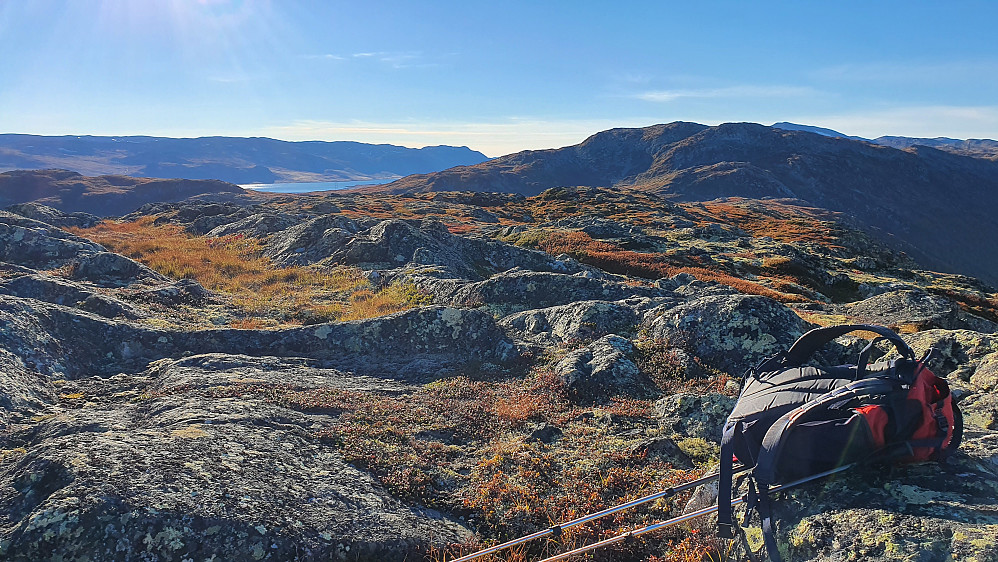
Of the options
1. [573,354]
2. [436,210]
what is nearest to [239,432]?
[573,354]

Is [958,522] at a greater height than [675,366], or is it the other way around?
[958,522]

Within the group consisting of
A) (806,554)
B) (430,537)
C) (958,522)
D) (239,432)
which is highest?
(958,522)

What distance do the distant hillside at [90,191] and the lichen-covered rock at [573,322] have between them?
599 feet

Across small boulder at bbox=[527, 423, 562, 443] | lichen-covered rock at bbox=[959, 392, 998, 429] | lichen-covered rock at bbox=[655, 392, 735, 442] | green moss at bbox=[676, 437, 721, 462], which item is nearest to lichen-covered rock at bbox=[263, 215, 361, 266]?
small boulder at bbox=[527, 423, 562, 443]

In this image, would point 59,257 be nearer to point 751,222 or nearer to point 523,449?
point 523,449

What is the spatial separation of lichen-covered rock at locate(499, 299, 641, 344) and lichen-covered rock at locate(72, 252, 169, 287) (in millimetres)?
15376

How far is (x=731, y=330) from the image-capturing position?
1129cm

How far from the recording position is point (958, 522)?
3646 mm

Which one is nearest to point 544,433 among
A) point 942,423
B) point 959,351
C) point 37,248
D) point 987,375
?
point 942,423

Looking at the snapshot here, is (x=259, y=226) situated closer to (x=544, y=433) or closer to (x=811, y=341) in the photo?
(x=544, y=433)

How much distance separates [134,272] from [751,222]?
10268 centimetres

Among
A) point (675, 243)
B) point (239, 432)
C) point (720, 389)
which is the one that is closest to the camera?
point (239, 432)

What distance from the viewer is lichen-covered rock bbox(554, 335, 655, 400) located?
977 cm

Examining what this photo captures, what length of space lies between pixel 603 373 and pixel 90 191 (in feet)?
715
